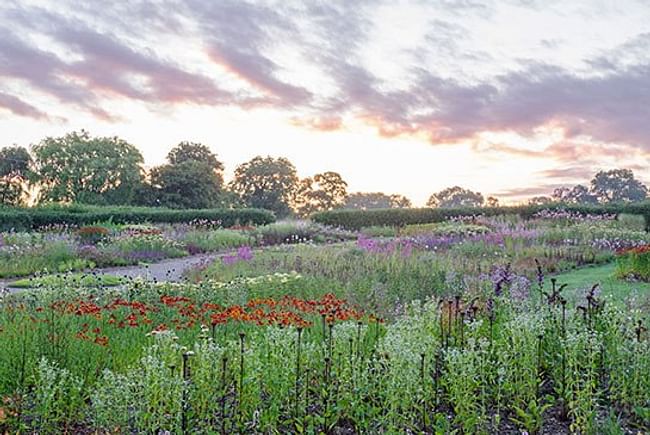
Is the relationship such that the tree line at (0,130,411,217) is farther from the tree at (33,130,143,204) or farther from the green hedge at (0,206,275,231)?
the green hedge at (0,206,275,231)

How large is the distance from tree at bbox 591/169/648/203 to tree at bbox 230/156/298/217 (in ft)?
83.0

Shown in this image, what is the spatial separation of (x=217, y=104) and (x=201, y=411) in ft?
41.8

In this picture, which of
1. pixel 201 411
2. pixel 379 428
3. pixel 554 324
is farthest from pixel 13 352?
pixel 554 324

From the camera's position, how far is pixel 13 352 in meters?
4.69

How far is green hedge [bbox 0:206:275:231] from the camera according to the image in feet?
81.8

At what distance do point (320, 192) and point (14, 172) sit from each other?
82.3ft

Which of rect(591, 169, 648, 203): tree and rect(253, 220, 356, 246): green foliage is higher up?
rect(591, 169, 648, 203): tree

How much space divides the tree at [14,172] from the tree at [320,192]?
72.4 ft

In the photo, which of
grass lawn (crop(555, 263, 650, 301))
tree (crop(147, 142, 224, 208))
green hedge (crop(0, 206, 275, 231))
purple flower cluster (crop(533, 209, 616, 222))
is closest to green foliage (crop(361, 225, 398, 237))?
purple flower cluster (crop(533, 209, 616, 222))

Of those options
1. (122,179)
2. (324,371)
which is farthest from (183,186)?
(324,371)

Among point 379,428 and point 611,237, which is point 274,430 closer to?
point 379,428

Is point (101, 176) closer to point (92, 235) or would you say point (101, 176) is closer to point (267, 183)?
point (267, 183)

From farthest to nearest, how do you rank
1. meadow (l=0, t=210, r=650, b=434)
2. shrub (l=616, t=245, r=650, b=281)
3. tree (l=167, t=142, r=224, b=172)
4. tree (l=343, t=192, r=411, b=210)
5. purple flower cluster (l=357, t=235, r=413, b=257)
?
1. tree (l=343, t=192, r=411, b=210)
2. tree (l=167, t=142, r=224, b=172)
3. purple flower cluster (l=357, t=235, r=413, b=257)
4. shrub (l=616, t=245, r=650, b=281)
5. meadow (l=0, t=210, r=650, b=434)

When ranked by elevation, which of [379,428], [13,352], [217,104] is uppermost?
[217,104]
